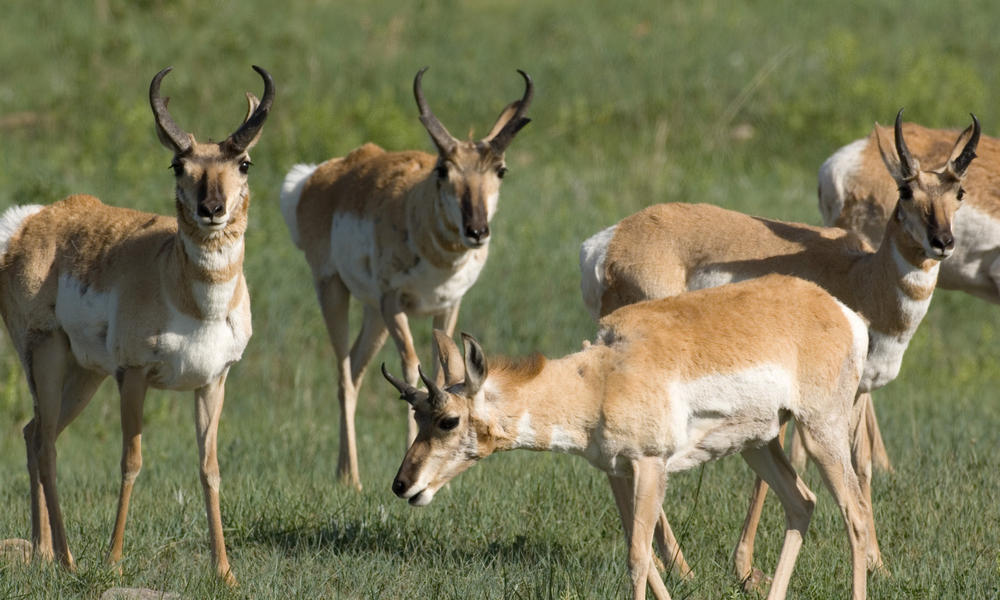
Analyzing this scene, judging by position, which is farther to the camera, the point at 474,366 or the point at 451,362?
the point at 451,362

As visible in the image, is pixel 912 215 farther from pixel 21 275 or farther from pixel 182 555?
pixel 21 275

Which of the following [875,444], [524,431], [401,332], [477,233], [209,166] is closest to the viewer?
[524,431]

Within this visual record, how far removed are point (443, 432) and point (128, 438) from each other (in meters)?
1.97

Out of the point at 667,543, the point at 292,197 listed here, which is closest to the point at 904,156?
the point at 667,543

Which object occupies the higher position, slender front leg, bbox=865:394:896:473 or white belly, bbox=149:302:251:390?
white belly, bbox=149:302:251:390

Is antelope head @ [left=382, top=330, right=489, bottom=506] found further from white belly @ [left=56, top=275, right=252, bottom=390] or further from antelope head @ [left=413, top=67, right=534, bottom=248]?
antelope head @ [left=413, top=67, right=534, bottom=248]

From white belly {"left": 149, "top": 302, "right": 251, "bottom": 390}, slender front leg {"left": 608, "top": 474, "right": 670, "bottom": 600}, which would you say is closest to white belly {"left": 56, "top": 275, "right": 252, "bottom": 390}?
white belly {"left": 149, "top": 302, "right": 251, "bottom": 390}

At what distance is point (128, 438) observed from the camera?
598cm

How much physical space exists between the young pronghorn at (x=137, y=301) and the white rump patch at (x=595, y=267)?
1991 millimetres

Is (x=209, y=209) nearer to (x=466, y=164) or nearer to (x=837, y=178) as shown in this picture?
(x=466, y=164)

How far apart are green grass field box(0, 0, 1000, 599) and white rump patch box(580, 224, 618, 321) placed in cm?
106

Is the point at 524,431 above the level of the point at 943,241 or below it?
below

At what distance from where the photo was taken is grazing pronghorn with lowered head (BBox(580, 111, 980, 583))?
6254 mm

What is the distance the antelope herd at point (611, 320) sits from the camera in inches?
196
